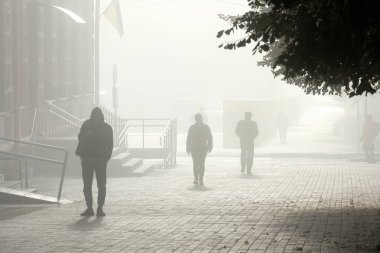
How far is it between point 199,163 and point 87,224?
864cm

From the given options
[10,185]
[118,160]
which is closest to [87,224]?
[10,185]

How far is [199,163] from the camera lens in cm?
2216

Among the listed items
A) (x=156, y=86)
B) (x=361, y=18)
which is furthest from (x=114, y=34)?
(x=361, y=18)

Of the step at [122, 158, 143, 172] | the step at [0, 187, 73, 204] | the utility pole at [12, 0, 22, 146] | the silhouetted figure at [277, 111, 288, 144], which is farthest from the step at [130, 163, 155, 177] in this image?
the silhouetted figure at [277, 111, 288, 144]

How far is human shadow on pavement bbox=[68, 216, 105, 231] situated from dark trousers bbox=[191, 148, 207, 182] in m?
7.57

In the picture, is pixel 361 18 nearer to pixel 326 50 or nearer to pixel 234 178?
pixel 326 50

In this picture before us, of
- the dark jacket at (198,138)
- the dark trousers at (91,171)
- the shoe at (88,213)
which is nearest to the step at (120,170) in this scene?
the dark jacket at (198,138)

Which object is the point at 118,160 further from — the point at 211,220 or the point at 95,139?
the point at 211,220

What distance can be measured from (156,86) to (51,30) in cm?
7806

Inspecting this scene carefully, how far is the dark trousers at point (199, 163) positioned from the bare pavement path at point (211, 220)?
0.33 meters

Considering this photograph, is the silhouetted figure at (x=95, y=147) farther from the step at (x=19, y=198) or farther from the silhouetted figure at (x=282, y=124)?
the silhouetted figure at (x=282, y=124)

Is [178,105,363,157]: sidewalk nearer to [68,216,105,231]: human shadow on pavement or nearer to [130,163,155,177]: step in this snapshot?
[130,163,155,177]: step

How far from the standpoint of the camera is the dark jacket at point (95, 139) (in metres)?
15.0

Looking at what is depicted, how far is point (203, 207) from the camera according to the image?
15.9 m
